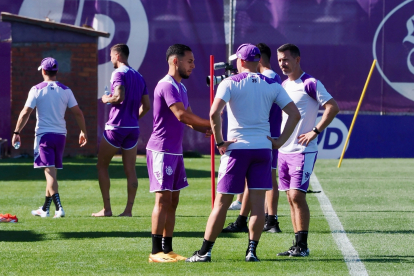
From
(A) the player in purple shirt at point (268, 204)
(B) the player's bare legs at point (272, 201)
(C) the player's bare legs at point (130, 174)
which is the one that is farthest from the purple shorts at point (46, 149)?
(B) the player's bare legs at point (272, 201)

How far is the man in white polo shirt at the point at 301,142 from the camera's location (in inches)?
275

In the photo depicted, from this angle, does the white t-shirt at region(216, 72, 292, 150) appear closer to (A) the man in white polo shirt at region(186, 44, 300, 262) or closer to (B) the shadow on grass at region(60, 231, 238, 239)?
(A) the man in white polo shirt at region(186, 44, 300, 262)

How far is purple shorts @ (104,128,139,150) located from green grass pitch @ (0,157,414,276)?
973 millimetres

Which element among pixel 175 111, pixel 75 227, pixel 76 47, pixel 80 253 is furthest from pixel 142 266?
pixel 76 47

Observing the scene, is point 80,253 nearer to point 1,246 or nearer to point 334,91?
point 1,246

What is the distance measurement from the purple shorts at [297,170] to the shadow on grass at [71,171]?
7.92 meters

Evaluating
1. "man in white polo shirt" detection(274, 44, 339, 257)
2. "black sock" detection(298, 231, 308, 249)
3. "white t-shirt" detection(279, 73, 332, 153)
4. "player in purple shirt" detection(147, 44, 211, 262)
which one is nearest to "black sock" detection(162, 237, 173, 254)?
"player in purple shirt" detection(147, 44, 211, 262)

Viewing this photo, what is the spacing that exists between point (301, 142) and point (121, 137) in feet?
11.0

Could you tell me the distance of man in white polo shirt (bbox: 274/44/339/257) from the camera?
698cm

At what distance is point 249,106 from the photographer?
6.35 meters

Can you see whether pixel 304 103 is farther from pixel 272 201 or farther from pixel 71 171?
pixel 71 171

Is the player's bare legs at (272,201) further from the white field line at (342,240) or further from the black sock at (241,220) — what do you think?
the white field line at (342,240)

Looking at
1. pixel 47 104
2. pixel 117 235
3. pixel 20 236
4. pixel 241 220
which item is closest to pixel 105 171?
pixel 47 104

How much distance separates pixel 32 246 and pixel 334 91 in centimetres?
1493
